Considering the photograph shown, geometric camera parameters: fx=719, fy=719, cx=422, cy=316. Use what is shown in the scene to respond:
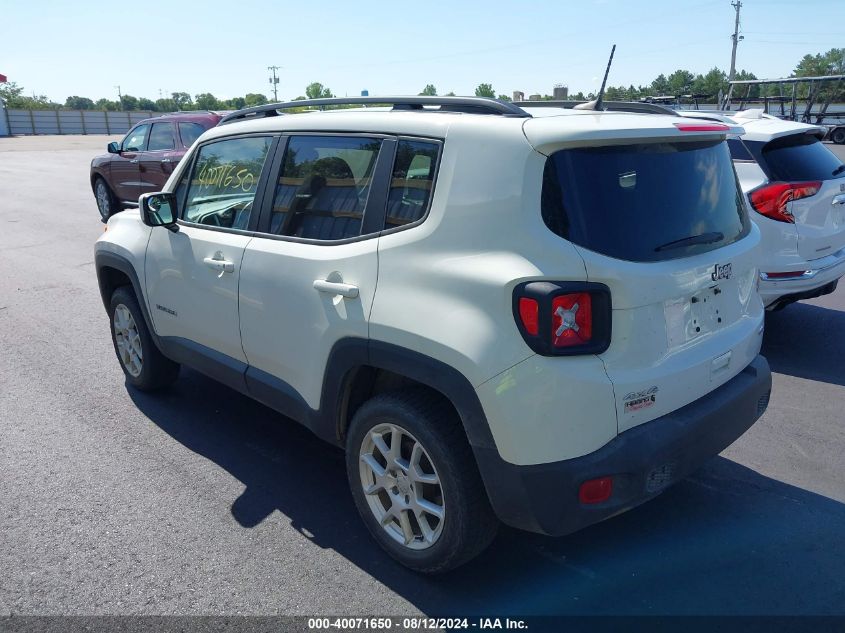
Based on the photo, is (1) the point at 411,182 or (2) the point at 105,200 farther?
(2) the point at 105,200

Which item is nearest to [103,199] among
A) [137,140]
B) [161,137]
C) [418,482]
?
[137,140]

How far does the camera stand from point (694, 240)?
9.71ft

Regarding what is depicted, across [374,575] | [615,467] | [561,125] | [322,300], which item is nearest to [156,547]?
[374,575]

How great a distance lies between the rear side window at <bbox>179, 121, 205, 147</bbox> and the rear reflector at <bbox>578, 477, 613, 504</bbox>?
34.6ft

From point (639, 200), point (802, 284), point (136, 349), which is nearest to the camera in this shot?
point (639, 200)

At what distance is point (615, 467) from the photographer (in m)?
2.58

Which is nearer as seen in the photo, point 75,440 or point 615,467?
point 615,467

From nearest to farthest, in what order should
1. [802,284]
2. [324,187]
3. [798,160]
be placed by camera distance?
[324,187]
[802,284]
[798,160]

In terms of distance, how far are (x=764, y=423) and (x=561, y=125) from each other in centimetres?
280

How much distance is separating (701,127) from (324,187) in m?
1.72

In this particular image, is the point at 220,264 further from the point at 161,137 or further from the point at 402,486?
the point at 161,137

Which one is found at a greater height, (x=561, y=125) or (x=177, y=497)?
(x=561, y=125)

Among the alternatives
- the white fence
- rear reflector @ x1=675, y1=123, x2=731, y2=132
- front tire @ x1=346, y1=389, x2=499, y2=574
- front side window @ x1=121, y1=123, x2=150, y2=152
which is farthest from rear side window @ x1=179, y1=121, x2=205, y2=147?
the white fence

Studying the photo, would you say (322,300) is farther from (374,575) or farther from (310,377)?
(374,575)
